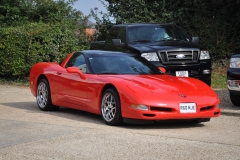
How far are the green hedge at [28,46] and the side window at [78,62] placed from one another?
26.5 ft

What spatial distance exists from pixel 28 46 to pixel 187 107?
36.7ft

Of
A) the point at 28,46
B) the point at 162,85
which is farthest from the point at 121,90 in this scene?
the point at 28,46

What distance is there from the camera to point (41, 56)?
2080 cm

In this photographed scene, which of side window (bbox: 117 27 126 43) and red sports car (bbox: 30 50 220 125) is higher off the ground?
side window (bbox: 117 27 126 43)

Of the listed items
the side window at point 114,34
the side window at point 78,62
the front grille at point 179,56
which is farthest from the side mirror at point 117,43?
the side window at point 78,62

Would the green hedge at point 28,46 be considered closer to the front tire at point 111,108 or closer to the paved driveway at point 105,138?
the paved driveway at point 105,138

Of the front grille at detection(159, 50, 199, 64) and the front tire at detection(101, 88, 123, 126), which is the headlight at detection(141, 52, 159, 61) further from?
the front tire at detection(101, 88, 123, 126)

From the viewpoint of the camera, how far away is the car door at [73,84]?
11.7m

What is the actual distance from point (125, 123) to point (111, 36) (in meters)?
7.13

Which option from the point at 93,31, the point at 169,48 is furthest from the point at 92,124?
the point at 93,31

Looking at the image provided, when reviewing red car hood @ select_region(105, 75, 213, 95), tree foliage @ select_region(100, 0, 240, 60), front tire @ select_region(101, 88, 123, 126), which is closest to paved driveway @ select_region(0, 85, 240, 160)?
front tire @ select_region(101, 88, 123, 126)

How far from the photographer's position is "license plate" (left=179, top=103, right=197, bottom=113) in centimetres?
1037

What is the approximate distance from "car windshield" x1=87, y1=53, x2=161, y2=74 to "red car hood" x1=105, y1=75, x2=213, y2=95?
0.48m

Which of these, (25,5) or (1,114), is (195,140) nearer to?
(1,114)
